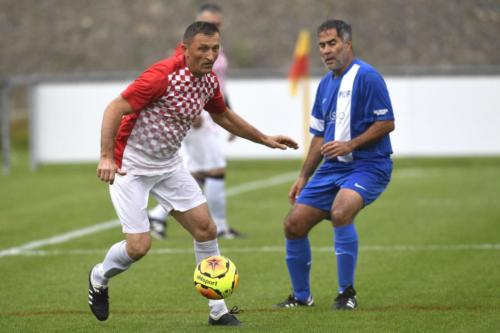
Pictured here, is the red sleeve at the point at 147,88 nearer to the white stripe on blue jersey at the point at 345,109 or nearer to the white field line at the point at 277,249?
the white stripe on blue jersey at the point at 345,109

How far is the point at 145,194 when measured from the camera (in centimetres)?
766

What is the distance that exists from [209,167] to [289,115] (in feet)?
38.1

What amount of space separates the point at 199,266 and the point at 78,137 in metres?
17.8

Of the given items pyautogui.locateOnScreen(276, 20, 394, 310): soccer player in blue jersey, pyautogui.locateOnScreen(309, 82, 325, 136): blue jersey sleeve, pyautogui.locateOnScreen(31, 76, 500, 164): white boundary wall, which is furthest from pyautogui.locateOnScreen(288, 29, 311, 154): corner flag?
pyautogui.locateOnScreen(276, 20, 394, 310): soccer player in blue jersey

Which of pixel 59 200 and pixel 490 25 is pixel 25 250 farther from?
pixel 490 25

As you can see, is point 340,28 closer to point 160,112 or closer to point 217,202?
point 160,112

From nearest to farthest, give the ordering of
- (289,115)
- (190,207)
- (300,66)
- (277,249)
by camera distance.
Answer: (190,207) → (277,249) → (300,66) → (289,115)

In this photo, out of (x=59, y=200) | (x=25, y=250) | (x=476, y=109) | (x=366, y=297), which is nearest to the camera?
(x=366, y=297)

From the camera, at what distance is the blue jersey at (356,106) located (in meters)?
8.16

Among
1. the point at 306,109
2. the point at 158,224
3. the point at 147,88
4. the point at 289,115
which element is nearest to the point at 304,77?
the point at 306,109

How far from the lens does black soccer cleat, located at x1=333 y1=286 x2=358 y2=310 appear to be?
26.4 feet

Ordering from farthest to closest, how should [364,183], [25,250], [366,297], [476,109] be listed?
[476,109] → [25,250] → [366,297] → [364,183]

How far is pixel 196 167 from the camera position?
13188 millimetres

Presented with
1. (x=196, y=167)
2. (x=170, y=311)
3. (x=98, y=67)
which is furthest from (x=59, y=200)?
(x=98, y=67)
